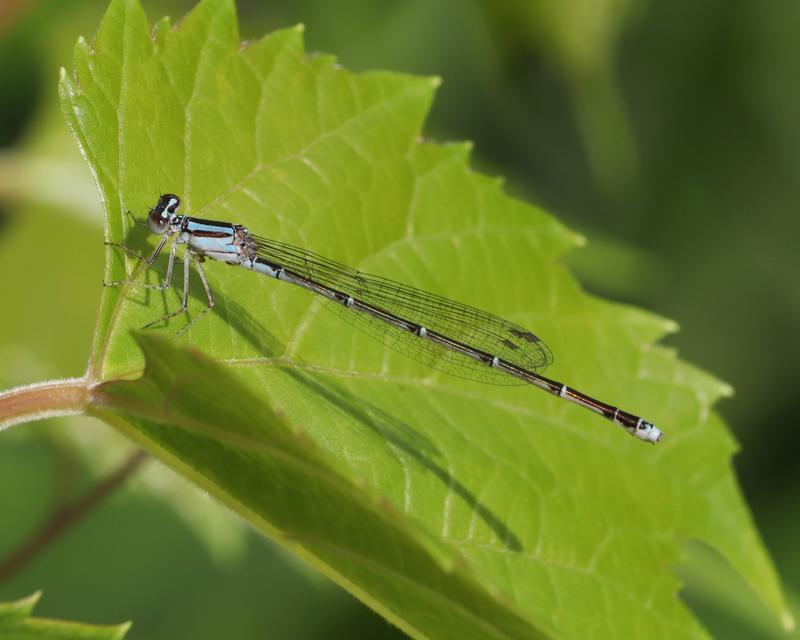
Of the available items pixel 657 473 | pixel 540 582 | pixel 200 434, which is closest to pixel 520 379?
pixel 657 473

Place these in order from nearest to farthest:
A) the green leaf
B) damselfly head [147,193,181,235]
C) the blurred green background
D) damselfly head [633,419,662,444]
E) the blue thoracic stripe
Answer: the green leaf → damselfly head [147,193,181,235] → the blue thoracic stripe → damselfly head [633,419,662,444] → the blurred green background

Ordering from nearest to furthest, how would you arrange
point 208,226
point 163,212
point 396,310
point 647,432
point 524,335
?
point 163,212 < point 208,226 < point 647,432 < point 524,335 < point 396,310

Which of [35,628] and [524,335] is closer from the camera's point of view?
[35,628]

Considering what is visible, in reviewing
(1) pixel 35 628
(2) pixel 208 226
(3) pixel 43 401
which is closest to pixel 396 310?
(2) pixel 208 226

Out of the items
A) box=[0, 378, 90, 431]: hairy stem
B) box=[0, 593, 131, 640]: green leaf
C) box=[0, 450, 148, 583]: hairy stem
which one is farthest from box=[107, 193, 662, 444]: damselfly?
box=[0, 593, 131, 640]: green leaf

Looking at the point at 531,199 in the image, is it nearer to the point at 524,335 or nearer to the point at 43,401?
the point at 524,335

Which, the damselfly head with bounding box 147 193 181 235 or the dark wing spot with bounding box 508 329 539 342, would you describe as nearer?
the damselfly head with bounding box 147 193 181 235

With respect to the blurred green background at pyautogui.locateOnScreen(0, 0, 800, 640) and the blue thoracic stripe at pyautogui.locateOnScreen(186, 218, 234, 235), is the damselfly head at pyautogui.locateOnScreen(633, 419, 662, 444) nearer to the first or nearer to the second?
the blue thoracic stripe at pyautogui.locateOnScreen(186, 218, 234, 235)
